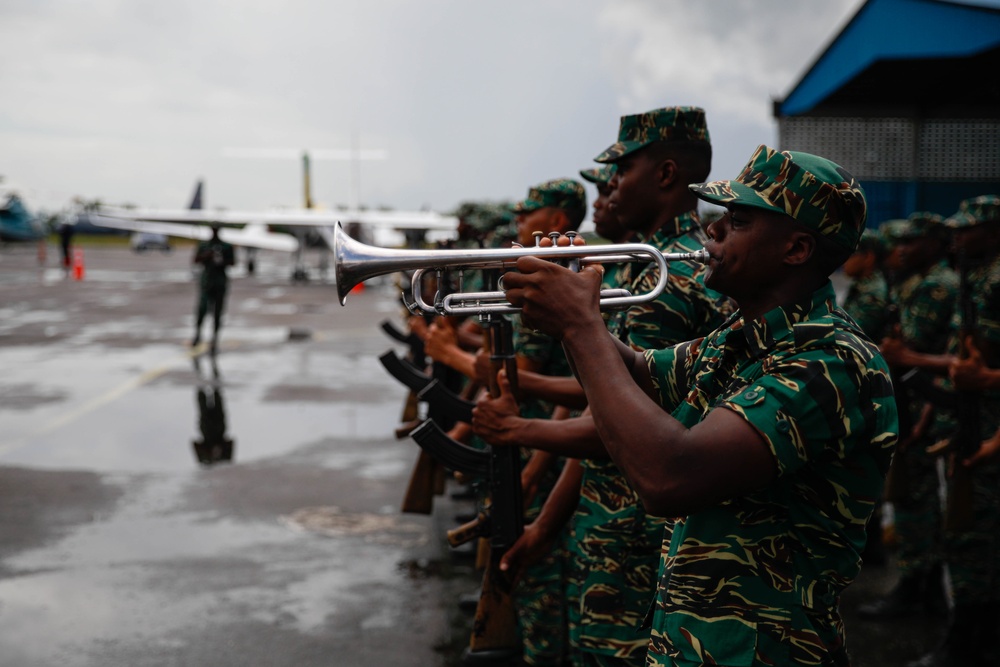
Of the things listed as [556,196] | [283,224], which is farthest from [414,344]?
[283,224]

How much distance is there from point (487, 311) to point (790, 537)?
0.92 m

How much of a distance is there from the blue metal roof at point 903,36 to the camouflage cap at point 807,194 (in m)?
12.8

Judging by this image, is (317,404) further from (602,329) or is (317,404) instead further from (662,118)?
(602,329)

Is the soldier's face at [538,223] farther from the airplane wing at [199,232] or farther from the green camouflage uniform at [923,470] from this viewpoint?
the airplane wing at [199,232]

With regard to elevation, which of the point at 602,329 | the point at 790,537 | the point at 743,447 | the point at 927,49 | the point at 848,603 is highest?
Result: the point at 927,49

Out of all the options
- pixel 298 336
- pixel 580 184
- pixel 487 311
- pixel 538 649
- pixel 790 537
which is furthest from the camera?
pixel 298 336

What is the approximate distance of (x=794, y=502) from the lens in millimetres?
2029

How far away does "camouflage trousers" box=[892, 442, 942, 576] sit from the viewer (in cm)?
575

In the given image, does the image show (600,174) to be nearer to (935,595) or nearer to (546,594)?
(546,594)

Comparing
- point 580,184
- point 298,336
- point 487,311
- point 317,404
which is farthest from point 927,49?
point 487,311

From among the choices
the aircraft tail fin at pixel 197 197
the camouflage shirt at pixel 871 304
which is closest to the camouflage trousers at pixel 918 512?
the camouflage shirt at pixel 871 304

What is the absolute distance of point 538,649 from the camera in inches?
176

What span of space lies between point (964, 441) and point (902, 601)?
132 cm

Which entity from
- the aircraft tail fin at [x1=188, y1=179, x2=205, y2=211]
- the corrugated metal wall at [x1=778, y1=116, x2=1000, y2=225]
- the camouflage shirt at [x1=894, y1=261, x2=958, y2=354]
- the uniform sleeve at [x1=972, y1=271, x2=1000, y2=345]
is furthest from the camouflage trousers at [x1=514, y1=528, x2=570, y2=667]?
the aircraft tail fin at [x1=188, y1=179, x2=205, y2=211]
